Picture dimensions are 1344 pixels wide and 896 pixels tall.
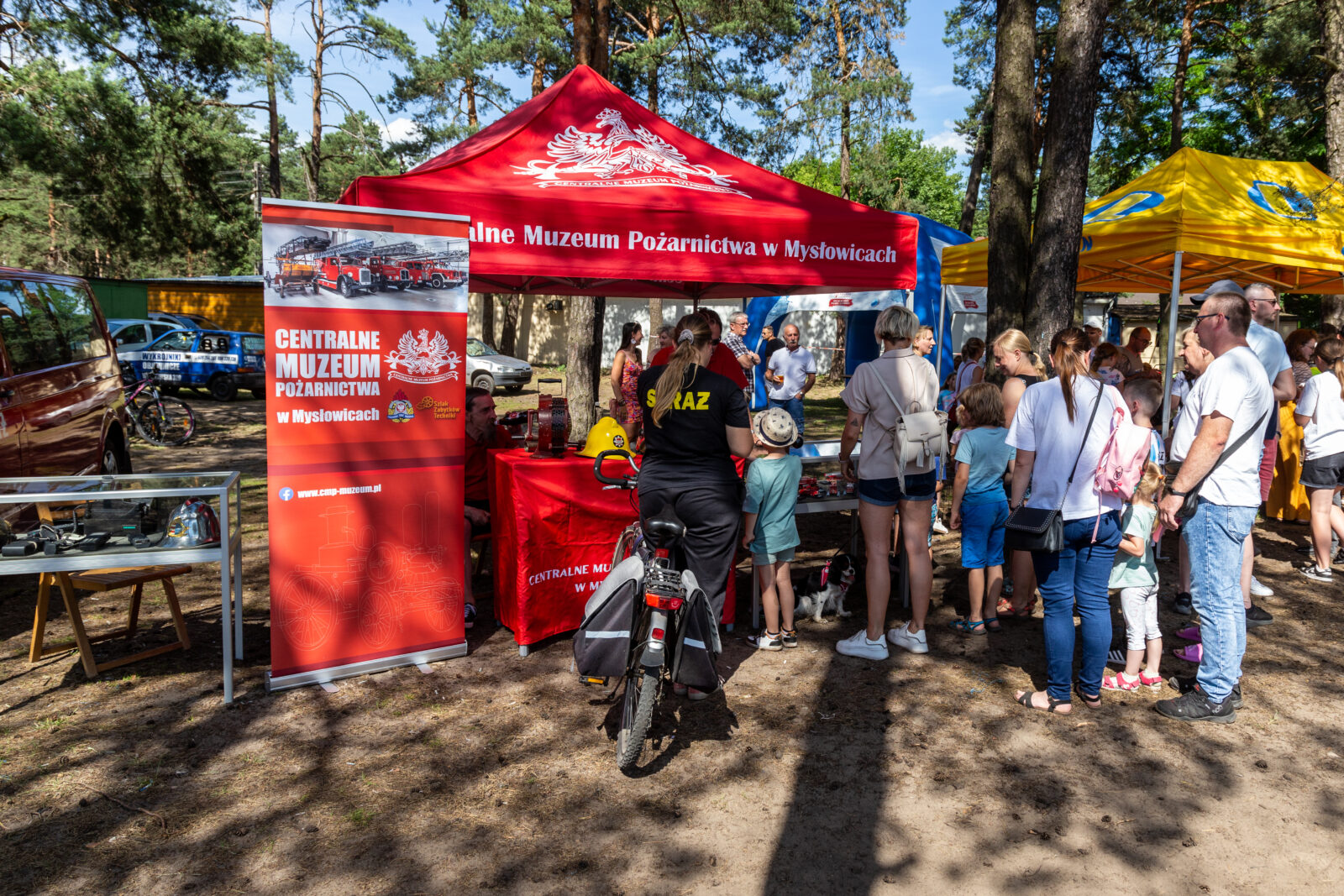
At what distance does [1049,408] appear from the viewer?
12.7 feet

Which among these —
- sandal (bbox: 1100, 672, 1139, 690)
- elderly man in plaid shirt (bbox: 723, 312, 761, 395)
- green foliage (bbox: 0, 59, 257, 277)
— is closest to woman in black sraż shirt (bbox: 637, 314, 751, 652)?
sandal (bbox: 1100, 672, 1139, 690)

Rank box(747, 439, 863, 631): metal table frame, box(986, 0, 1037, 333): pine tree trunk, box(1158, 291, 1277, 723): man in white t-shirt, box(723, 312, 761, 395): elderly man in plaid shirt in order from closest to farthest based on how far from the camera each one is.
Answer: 1. box(1158, 291, 1277, 723): man in white t-shirt
2. box(747, 439, 863, 631): metal table frame
3. box(986, 0, 1037, 333): pine tree trunk
4. box(723, 312, 761, 395): elderly man in plaid shirt

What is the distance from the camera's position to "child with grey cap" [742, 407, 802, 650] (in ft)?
15.2

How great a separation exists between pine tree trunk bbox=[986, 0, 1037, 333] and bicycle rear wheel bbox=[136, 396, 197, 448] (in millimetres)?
11426

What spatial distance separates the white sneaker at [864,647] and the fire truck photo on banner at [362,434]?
216cm

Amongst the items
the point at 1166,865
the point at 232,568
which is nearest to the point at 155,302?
the point at 232,568

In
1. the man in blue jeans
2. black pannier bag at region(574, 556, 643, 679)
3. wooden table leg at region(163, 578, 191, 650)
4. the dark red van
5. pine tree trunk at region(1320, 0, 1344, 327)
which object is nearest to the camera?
black pannier bag at region(574, 556, 643, 679)

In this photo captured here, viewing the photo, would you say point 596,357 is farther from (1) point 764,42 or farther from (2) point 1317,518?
(1) point 764,42

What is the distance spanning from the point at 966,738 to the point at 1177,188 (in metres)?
5.88

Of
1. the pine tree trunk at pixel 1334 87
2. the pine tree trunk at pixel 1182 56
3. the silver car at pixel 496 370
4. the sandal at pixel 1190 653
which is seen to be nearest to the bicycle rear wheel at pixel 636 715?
the sandal at pixel 1190 653

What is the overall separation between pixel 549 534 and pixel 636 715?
56.9 inches

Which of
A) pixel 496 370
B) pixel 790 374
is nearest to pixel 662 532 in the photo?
pixel 790 374

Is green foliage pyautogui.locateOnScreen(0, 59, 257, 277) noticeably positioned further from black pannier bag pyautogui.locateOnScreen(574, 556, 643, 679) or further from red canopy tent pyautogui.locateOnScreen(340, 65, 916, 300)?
black pannier bag pyautogui.locateOnScreen(574, 556, 643, 679)

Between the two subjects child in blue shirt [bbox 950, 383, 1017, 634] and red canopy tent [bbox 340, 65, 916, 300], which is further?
child in blue shirt [bbox 950, 383, 1017, 634]
